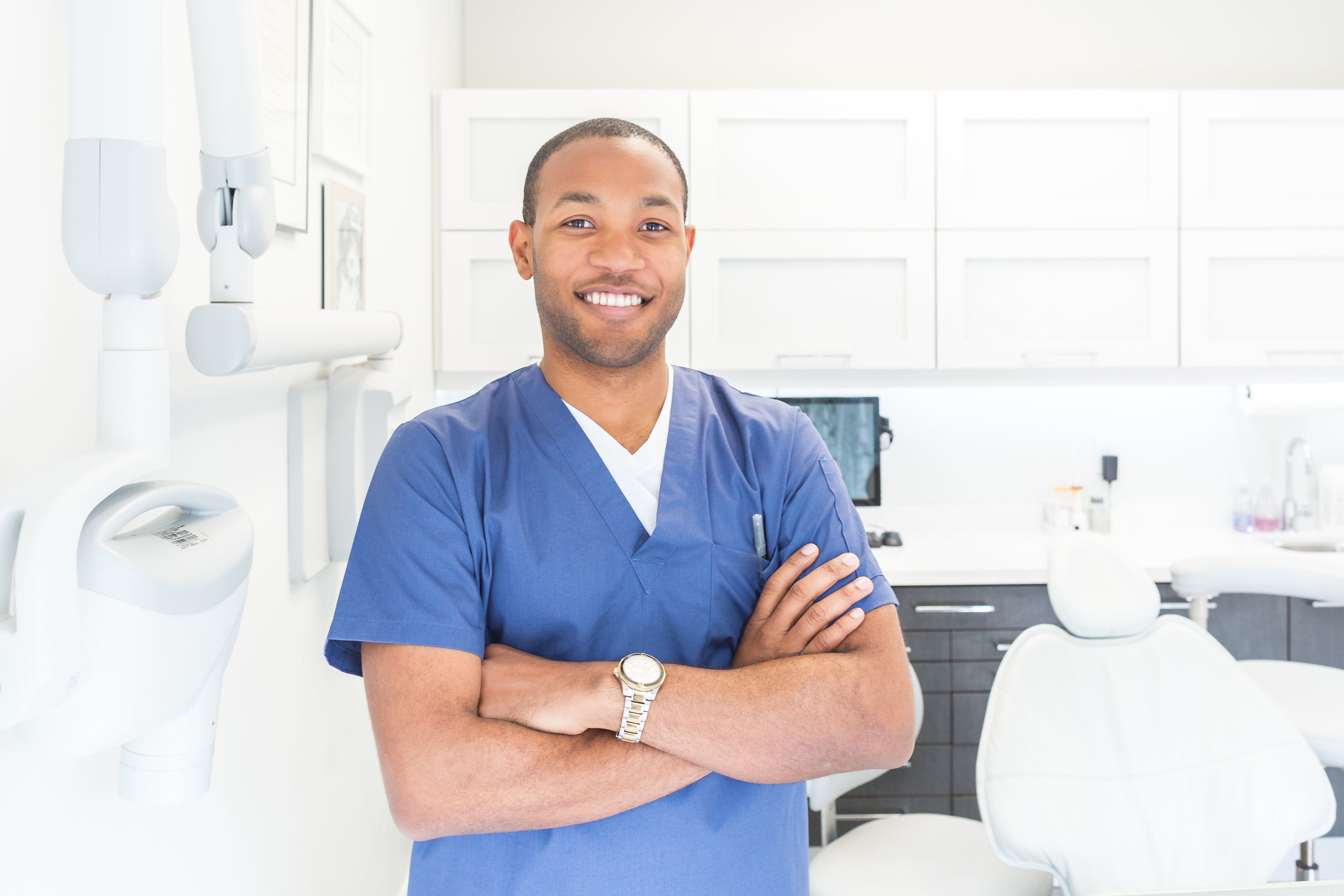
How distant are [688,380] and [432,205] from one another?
1.62 m

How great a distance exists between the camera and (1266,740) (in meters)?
1.47

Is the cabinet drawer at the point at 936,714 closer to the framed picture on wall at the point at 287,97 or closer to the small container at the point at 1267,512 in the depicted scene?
the small container at the point at 1267,512

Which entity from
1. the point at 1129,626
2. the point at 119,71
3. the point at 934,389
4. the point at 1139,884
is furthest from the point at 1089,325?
the point at 119,71

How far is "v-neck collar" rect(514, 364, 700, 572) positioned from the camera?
1112 mm

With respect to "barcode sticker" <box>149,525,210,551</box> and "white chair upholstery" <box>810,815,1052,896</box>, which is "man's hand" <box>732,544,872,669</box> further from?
"white chair upholstery" <box>810,815,1052,896</box>

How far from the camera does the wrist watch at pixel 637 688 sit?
3.30 ft

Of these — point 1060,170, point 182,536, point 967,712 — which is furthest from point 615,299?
point 1060,170

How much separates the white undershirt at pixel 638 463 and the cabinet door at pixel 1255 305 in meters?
2.09

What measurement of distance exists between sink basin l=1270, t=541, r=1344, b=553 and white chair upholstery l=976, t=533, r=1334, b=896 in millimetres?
1614

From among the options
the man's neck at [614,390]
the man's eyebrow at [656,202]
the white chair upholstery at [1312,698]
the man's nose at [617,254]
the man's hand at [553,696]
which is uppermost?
the man's eyebrow at [656,202]

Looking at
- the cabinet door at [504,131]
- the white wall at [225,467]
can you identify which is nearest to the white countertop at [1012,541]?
the cabinet door at [504,131]

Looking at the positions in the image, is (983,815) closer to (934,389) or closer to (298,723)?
(298,723)

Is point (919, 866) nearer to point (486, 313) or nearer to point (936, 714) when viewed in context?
point (936, 714)

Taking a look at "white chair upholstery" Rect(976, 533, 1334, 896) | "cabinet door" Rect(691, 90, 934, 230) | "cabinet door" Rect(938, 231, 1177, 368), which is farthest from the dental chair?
"cabinet door" Rect(691, 90, 934, 230)
